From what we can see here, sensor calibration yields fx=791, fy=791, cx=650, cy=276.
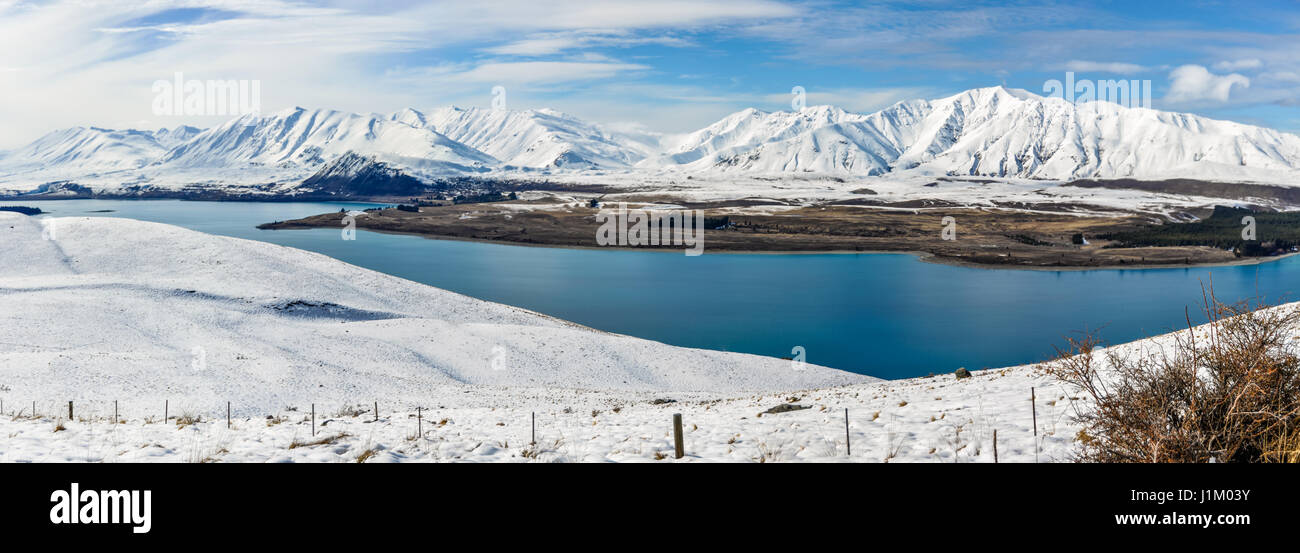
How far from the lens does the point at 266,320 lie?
3988 centimetres

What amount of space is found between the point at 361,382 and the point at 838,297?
1875 inches

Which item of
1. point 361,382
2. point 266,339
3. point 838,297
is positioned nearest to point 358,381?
point 361,382

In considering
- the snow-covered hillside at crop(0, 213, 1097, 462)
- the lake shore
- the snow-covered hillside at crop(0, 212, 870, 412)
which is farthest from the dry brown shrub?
the lake shore

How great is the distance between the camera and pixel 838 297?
6725 cm

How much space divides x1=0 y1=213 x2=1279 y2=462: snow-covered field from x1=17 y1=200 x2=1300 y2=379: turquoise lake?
10746 millimetres

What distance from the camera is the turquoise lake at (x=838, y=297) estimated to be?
161 feet

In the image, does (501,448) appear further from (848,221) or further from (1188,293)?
(848,221)

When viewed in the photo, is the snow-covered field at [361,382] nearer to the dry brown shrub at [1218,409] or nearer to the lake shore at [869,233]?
the dry brown shrub at [1218,409]

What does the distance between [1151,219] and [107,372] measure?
154588mm

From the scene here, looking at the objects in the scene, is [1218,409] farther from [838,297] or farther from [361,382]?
[838,297]

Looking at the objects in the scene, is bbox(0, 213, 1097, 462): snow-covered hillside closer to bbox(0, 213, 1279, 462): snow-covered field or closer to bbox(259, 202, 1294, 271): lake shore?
bbox(0, 213, 1279, 462): snow-covered field

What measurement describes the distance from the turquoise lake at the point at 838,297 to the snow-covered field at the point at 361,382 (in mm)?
10746
